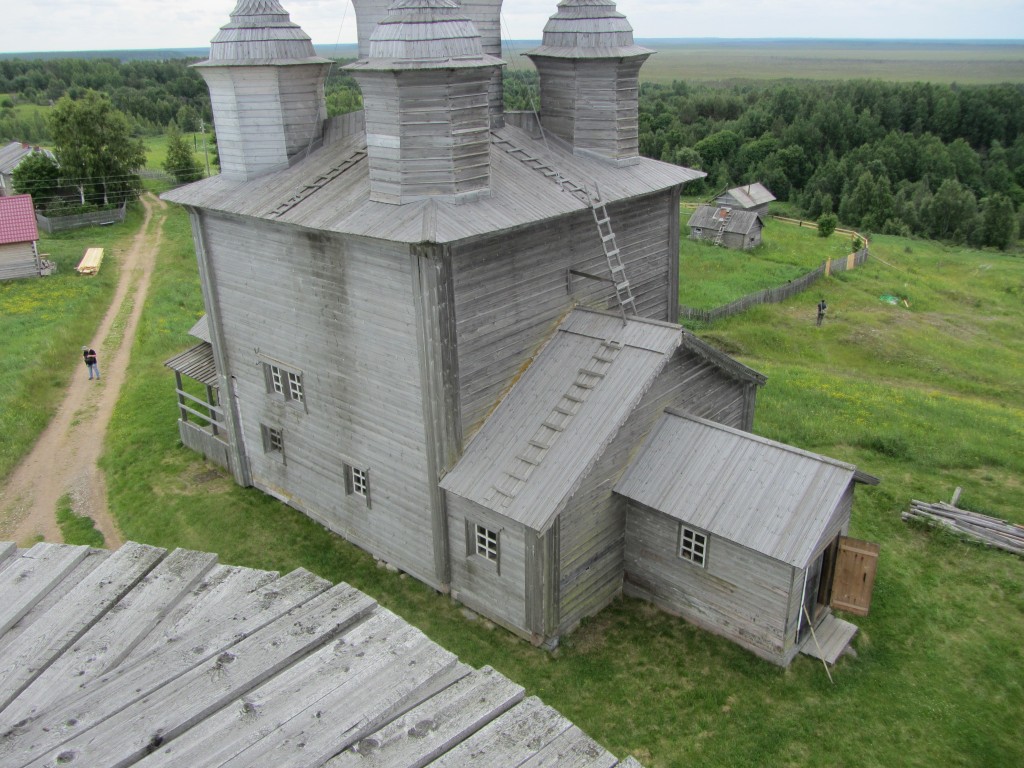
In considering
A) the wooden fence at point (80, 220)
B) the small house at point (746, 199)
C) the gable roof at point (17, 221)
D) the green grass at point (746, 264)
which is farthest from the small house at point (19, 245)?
the small house at point (746, 199)

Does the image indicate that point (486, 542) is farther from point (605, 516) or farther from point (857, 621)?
point (857, 621)

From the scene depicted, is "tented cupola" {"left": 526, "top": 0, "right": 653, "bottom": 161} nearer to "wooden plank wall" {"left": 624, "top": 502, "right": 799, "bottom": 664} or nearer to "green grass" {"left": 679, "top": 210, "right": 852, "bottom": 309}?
"wooden plank wall" {"left": 624, "top": 502, "right": 799, "bottom": 664}

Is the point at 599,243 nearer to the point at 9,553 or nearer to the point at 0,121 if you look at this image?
the point at 9,553

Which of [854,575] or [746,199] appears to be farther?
[746,199]

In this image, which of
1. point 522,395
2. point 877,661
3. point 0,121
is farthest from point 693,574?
point 0,121

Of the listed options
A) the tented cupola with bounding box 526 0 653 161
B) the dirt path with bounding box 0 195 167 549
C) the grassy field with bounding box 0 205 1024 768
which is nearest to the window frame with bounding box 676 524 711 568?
the grassy field with bounding box 0 205 1024 768

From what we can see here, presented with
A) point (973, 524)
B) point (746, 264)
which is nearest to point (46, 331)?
point (973, 524)

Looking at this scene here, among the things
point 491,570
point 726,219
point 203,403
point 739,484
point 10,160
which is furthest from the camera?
point 10,160
